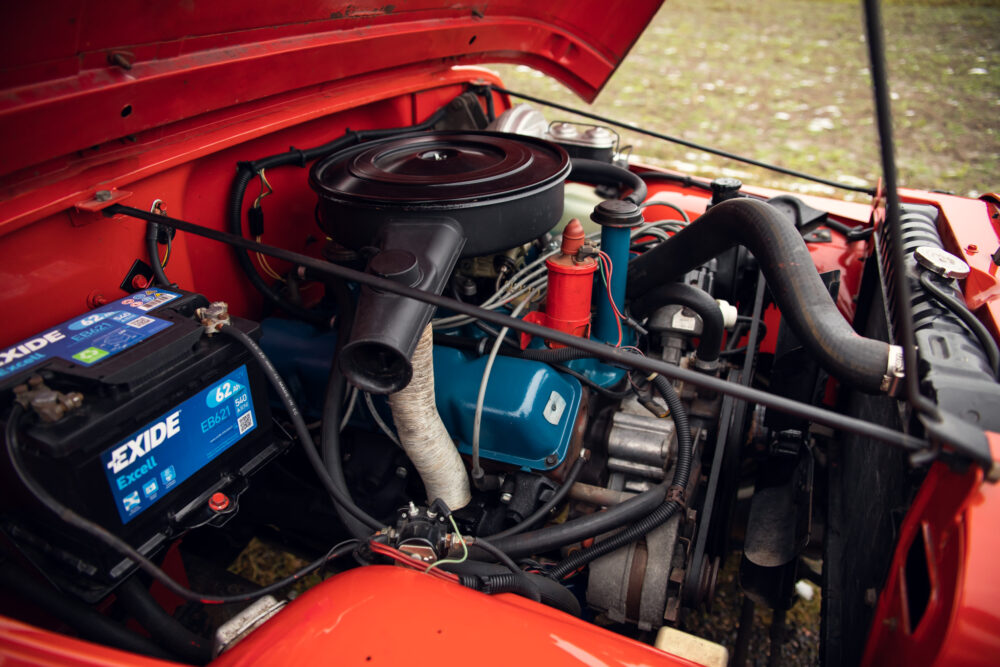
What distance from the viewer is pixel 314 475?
58.8 inches

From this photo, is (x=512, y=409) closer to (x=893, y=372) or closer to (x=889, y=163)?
(x=893, y=372)

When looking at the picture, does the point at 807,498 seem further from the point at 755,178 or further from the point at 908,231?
the point at 755,178

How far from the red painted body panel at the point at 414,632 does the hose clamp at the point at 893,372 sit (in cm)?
46

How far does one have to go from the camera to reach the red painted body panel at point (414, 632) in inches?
29.3

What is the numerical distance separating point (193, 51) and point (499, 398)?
0.84 metres

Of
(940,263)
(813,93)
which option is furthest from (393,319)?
(813,93)

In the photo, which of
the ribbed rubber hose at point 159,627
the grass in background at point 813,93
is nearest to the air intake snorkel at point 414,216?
the ribbed rubber hose at point 159,627

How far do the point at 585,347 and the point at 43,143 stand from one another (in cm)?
85

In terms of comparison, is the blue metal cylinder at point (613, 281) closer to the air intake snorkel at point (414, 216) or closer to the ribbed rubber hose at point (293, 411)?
the air intake snorkel at point (414, 216)

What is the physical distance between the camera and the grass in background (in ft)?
15.1

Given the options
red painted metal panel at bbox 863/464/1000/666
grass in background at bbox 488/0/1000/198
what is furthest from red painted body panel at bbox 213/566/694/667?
grass in background at bbox 488/0/1000/198

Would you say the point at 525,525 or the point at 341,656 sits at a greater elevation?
the point at 341,656

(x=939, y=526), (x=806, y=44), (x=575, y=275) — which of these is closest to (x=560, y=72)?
(x=575, y=275)

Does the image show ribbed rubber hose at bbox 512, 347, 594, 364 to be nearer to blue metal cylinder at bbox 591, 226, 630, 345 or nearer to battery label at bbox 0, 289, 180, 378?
blue metal cylinder at bbox 591, 226, 630, 345
